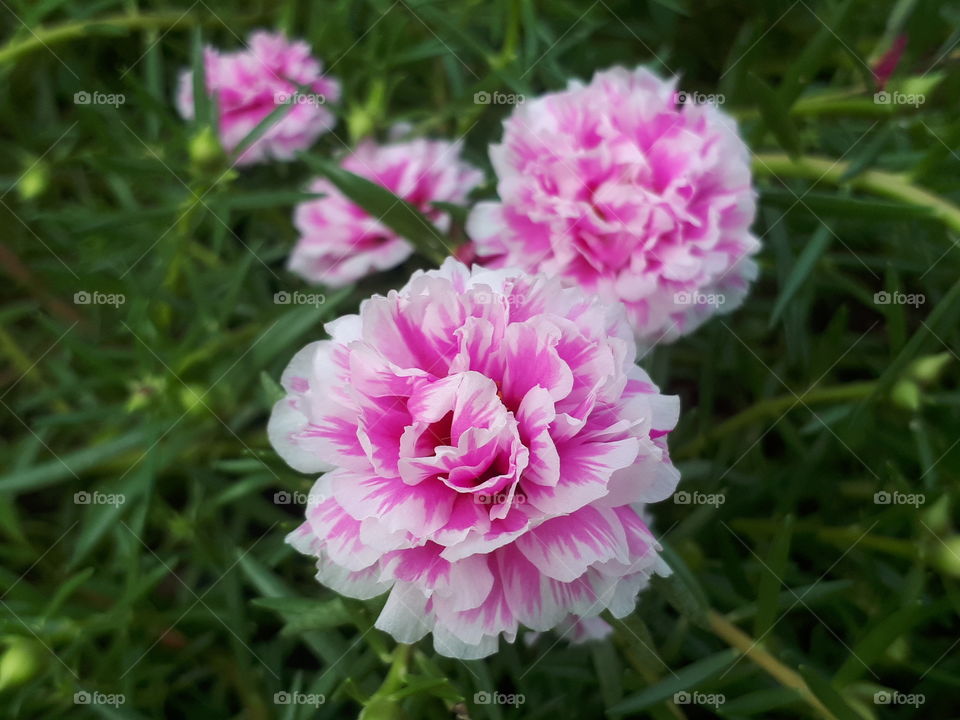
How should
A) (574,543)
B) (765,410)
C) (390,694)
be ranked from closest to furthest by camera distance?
(574,543), (390,694), (765,410)

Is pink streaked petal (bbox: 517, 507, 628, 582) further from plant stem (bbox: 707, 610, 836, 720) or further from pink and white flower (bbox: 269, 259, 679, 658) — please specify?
plant stem (bbox: 707, 610, 836, 720)

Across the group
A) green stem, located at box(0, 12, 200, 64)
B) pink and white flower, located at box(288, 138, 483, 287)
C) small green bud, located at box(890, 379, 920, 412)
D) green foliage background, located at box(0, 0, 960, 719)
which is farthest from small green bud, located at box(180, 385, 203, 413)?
small green bud, located at box(890, 379, 920, 412)

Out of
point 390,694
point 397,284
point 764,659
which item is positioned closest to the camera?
point 390,694

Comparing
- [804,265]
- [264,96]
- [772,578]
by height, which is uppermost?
[264,96]

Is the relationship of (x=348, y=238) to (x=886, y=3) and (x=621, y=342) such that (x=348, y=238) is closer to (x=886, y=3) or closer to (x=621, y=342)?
(x=621, y=342)

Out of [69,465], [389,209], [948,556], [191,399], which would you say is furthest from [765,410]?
[69,465]

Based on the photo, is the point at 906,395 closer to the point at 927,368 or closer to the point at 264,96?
the point at 927,368
